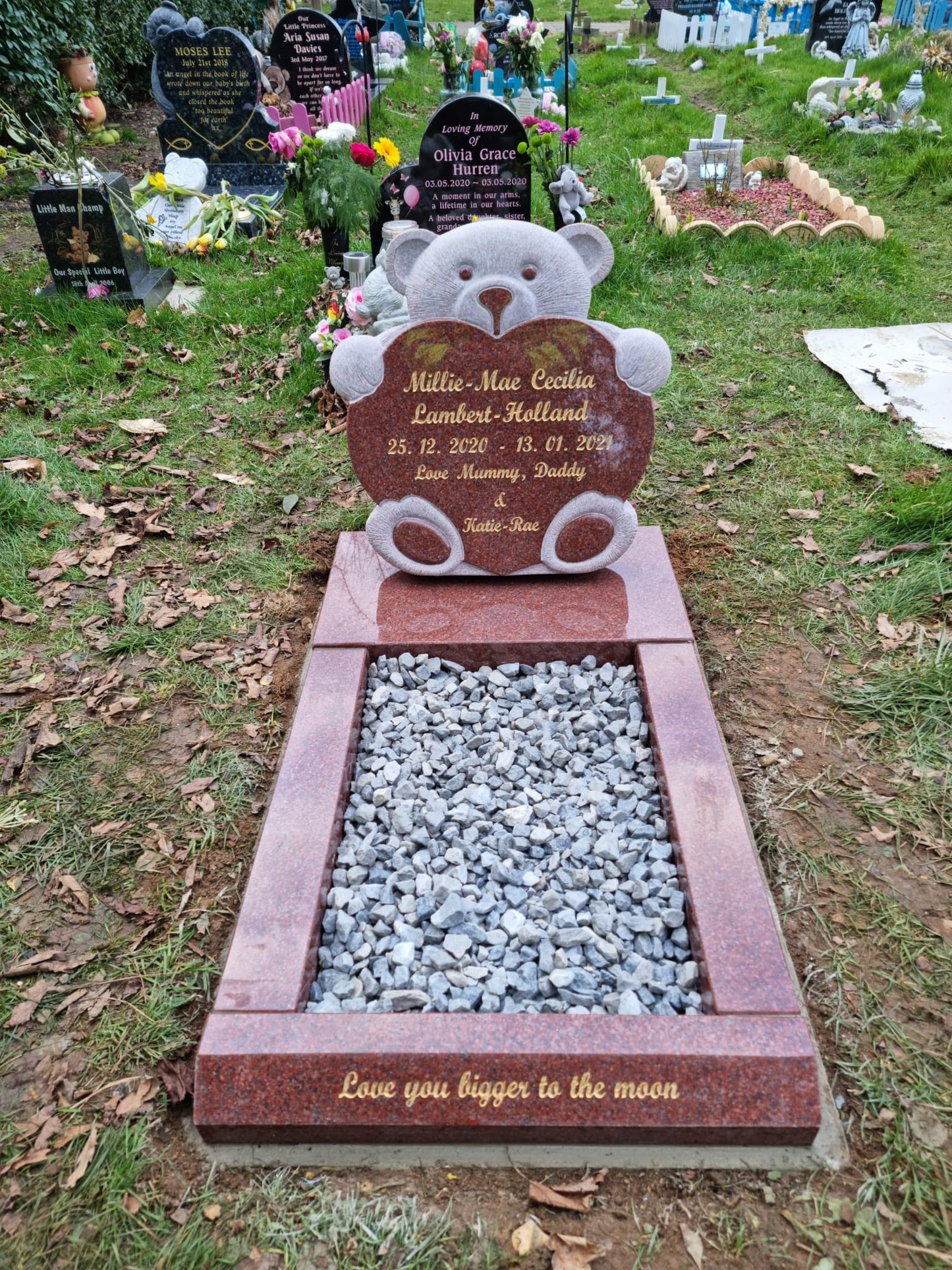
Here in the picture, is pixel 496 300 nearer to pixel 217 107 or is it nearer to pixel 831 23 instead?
pixel 217 107

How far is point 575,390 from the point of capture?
3.43m

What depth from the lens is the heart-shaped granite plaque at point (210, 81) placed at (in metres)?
8.75

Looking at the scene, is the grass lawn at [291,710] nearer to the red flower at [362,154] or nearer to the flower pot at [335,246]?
the flower pot at [335,246]

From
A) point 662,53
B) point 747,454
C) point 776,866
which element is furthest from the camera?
point 662,53

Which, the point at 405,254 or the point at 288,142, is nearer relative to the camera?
the point at 405,254

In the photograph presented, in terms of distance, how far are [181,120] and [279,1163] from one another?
9.80 metres

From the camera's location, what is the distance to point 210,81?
29.3 ft

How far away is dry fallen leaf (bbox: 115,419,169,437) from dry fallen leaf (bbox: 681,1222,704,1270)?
492 cm

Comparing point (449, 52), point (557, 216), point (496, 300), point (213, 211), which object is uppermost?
point (496, 300)

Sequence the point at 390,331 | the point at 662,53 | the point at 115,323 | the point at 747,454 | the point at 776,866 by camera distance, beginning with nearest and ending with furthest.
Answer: the point at 776,866, the point at 390,331, the point at 747,454, the point at 115,323, the point at 662,53

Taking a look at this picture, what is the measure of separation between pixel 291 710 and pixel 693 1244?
7.47 ft

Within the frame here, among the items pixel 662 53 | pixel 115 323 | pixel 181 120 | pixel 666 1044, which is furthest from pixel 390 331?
pixel 662 53

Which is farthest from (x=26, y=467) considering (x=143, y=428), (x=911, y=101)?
(x=911, y=101)

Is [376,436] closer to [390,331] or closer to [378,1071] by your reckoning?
[390,331]
